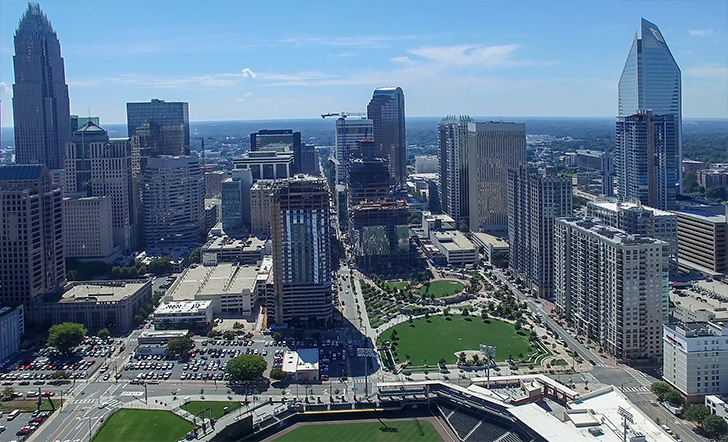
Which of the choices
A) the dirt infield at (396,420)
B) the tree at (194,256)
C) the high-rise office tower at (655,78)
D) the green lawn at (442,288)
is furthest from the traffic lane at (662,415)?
the high-rise office tower at (655,78)

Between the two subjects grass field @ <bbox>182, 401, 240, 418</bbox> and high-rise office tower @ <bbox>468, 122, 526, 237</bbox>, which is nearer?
grass field @ <bbox>182, 401, 240, 418</bbox>

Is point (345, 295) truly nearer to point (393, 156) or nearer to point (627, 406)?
point (627, 406)

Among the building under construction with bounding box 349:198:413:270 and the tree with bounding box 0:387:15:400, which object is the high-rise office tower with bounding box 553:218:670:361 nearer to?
the building under construction with bounding box 349:198:413:270

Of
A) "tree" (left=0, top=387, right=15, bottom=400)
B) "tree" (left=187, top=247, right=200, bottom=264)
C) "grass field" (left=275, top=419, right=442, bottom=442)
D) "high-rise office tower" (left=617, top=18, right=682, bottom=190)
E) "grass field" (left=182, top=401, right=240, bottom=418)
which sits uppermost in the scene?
"high-rise office tower" (left=617, top=18, right=682, bottom=190)

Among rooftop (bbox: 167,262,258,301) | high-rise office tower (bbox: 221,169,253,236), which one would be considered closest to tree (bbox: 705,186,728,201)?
high-rise office tower (bbox: 221,169,253,236)

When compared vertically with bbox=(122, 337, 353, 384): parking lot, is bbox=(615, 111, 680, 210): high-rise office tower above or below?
above

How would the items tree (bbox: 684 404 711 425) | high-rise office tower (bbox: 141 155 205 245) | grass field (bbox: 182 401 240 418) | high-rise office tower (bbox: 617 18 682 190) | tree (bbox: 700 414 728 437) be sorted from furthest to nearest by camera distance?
high-rise office tower (bbox: 617 18 682 190), high-rise office tower (bbox: 141 155 205 245), grass field (bbox: 182 401 240 418), tree (bbox: 684 404 711 425), tree (bbox: 700 414 728 437)

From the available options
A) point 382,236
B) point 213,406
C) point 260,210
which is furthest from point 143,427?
point 260,210
